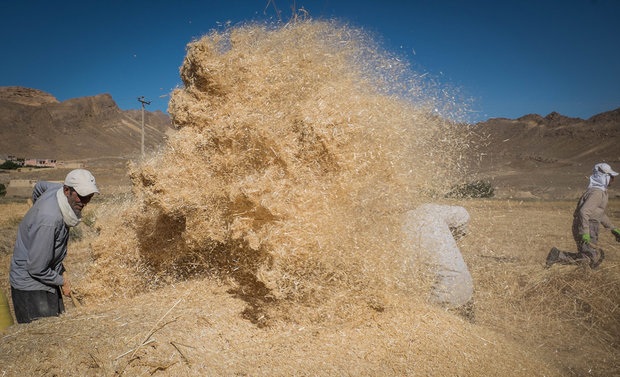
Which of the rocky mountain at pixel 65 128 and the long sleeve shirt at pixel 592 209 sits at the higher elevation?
the rocky mountain at pixel 65 128

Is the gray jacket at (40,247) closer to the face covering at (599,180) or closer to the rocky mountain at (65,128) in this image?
the face covering at (599,180)

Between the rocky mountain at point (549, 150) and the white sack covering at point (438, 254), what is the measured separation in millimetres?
30205

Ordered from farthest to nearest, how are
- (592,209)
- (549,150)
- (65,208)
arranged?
(549,150), (592,209), (65,208)

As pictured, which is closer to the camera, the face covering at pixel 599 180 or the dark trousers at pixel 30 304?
the dark trousers at pixel 30 304

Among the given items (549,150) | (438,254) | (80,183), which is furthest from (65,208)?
(549,150)

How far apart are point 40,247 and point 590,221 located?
7.14m

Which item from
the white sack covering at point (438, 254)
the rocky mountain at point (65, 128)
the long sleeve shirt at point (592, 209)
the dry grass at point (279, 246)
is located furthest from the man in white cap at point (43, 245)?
the rocky mountain at point (65, 128)

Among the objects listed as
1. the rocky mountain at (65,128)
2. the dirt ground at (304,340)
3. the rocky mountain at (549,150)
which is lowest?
the dirt ground at (304,340)

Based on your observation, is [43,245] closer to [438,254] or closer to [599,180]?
[438,254]

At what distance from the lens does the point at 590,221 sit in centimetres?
629

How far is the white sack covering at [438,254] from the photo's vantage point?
12.2 ft

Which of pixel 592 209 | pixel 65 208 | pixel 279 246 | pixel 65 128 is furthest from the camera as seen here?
pixel 65 128

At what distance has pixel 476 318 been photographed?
4.38 m

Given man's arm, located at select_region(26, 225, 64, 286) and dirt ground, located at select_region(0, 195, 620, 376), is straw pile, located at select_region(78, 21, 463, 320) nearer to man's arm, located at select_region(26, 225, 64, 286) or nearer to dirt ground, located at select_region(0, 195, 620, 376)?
dirt ground, located at select_region(0, 195, 620, 376)
